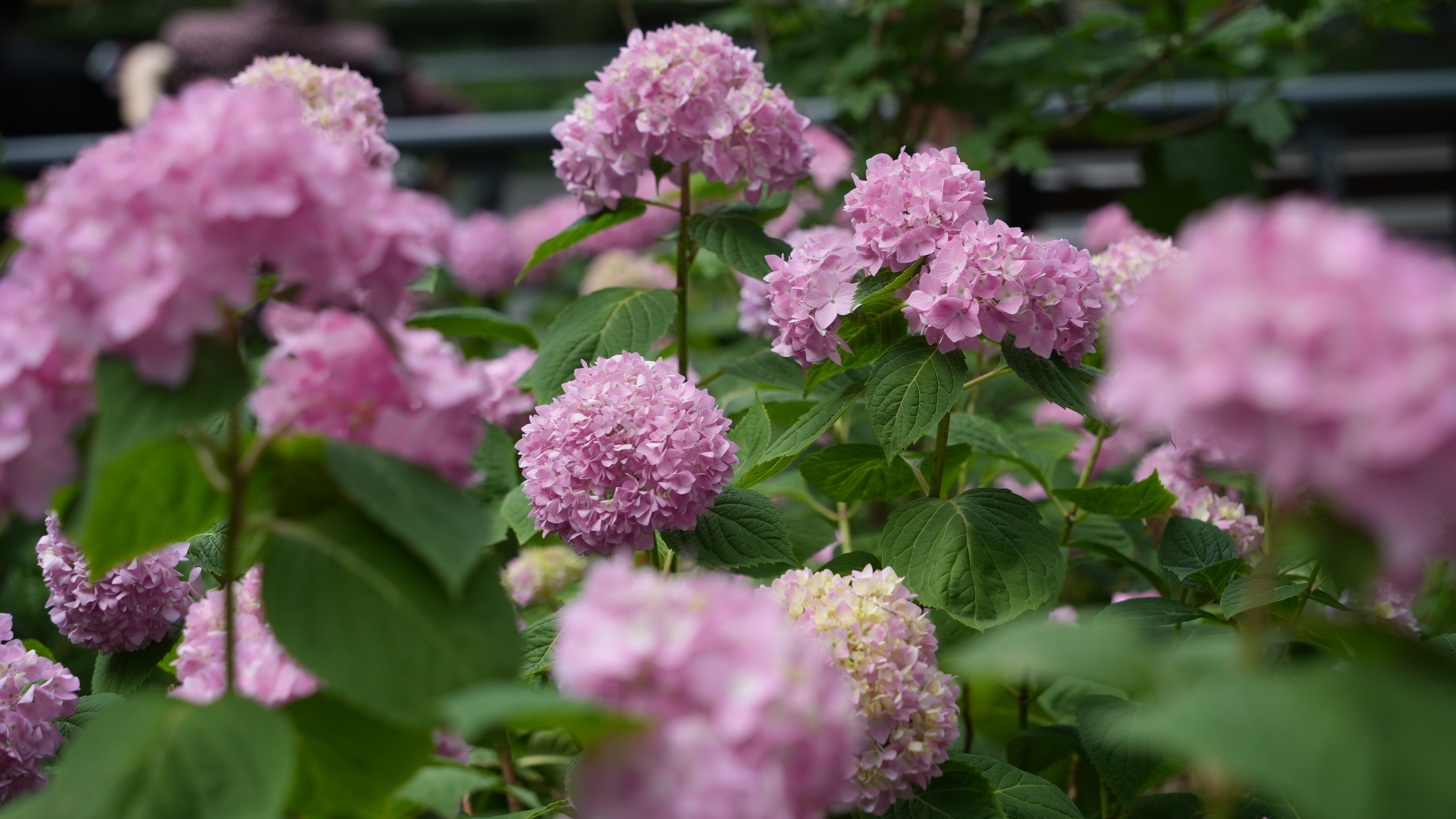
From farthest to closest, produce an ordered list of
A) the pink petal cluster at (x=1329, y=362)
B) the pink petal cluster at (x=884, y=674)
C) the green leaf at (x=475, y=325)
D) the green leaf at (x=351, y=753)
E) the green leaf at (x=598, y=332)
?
the green leaf at (x=475, y=325) → the green leaf at (x=598, y=332) → the pink petal cluster at (x=884, y=674) → the green leaf at (x=351, y=753) → the pink petal cluster at (x=1329, y=362)

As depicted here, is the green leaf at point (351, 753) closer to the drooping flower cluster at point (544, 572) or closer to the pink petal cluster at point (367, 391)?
the pink petal cluster at point (367, 391)

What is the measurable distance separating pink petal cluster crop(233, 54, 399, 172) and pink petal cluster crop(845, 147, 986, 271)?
64 cm

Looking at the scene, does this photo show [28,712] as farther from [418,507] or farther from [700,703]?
[700,703]

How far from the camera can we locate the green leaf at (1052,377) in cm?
117

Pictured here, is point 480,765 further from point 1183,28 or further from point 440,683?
point 1183,28

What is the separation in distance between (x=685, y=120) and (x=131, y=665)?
928 mm

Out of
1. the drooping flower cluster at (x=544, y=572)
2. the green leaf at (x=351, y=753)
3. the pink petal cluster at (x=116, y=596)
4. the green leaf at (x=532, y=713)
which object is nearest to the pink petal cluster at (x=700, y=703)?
the green leaf at (x=532, y=713)

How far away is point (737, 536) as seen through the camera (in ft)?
4.06

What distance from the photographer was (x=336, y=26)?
489 centimetres

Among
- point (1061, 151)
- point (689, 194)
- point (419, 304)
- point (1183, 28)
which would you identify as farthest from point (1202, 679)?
point (1061, 151)

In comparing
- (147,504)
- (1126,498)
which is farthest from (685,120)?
(147,504)

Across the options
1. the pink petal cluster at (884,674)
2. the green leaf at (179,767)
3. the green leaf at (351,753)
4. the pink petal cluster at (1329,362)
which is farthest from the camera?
the pink petal cluster at (884,674)

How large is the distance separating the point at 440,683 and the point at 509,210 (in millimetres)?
7996

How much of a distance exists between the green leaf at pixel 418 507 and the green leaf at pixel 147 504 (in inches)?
4.6
